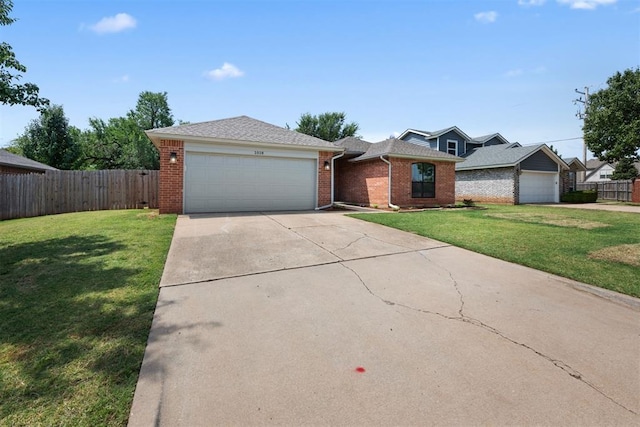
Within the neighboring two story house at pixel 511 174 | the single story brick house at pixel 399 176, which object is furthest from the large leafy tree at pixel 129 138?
the neighboring two story house at pixel 511 174

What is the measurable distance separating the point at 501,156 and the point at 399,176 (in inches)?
413

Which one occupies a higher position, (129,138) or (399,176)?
(129,138)

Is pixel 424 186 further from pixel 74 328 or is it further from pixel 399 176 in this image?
pixel 74 328

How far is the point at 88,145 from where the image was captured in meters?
30.6

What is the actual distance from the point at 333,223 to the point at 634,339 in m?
6.74

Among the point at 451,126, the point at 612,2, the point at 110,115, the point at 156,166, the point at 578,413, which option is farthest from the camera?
the point at 110,115

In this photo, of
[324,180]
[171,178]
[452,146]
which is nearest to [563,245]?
[324,180]

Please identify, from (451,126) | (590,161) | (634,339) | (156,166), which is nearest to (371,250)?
(634,339)

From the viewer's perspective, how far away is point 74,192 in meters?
13.0

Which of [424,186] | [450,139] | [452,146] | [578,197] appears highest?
[450,139]

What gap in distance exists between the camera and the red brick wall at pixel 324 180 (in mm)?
12773

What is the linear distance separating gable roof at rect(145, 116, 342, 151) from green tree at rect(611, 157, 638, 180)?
25.5 m

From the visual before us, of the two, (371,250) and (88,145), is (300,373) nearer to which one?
(371,250)

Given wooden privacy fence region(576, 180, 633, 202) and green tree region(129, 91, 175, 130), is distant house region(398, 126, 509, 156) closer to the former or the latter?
wooden privacy fence region(576, 180, 633, 202)
